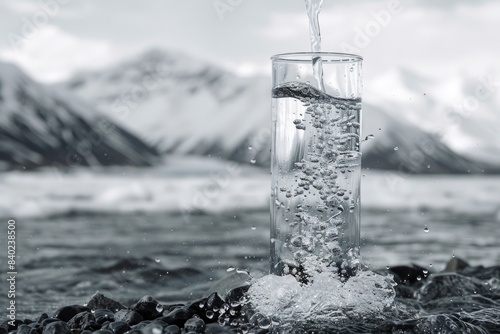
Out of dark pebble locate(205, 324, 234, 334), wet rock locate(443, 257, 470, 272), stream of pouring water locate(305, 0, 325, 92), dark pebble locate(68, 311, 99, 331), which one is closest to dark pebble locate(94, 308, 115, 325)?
dark pebble locate(68, 311, 99, 331)

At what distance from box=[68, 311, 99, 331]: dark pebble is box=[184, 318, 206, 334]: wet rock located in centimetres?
31

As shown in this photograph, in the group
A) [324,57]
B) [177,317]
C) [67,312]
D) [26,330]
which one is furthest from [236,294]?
[324,57]

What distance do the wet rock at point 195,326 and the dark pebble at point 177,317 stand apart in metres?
0.08

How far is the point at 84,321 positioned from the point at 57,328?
6.7 inches

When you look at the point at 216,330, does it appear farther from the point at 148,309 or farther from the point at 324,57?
the point at 324,57

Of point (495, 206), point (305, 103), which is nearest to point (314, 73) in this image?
point (305, 103)

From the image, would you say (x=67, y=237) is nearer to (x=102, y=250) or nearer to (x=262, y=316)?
(x=102, y=250)

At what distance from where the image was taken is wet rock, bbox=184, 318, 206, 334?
2.10 m

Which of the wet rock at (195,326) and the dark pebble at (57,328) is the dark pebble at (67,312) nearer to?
the dark pebble at (57,328)

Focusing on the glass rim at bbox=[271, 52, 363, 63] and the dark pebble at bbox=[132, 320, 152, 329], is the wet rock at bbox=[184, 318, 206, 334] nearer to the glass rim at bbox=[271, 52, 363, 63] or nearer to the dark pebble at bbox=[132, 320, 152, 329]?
the dark pebble at bbox=[132, 320, 152, 329]

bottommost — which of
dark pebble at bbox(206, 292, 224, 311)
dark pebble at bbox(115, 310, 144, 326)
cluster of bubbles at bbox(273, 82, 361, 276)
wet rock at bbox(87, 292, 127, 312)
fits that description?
wet rock at bbox(87, 292, 127, 312)

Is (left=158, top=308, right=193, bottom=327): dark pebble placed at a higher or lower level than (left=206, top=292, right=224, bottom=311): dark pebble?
lower

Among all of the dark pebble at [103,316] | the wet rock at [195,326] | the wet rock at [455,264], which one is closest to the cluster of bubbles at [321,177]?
the wet rock at [195,326]

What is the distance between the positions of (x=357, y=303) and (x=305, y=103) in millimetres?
646
